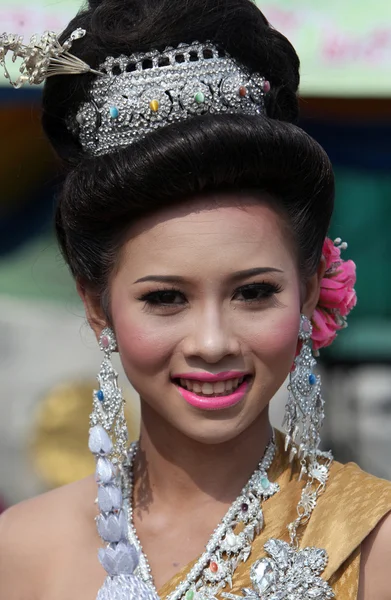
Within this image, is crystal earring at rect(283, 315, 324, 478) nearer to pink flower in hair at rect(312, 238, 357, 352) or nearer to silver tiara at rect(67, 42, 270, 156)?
pink flower in hair at rect(312, 238, 357, 352)

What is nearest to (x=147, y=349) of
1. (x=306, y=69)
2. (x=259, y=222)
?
(x=259, y=222)

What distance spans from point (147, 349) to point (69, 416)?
222 centimetres

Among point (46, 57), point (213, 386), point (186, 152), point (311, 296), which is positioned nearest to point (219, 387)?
point (213, 386)

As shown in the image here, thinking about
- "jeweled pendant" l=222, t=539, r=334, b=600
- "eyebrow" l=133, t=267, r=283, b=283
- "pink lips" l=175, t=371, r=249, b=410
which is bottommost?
"jeweled pendant" l=222, t=539, r=334, b=600

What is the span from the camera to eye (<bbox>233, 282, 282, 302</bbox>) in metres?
1.80

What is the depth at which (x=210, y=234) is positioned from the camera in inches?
69.9

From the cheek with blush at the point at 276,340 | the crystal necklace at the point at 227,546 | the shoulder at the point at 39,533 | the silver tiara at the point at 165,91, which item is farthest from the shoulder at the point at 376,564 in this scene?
the silver tiara at the point at 165,91

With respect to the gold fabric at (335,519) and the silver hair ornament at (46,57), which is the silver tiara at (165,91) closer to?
the silver hair ornament at (46,57)

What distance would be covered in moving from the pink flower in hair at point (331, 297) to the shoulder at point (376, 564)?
448 mm

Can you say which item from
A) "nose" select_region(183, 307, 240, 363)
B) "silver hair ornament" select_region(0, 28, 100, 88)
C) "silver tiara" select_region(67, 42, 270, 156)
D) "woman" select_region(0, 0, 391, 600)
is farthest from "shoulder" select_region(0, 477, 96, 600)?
"silver hair ornament" select_region(0, 28, 100, 88)

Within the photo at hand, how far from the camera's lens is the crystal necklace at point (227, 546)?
72.1 inches

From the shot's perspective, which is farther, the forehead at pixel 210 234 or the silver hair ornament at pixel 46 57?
the silver hair ornament at pixel 46 57

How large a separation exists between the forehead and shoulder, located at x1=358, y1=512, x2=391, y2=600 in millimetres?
540

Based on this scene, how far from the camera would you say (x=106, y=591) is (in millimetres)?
1831
